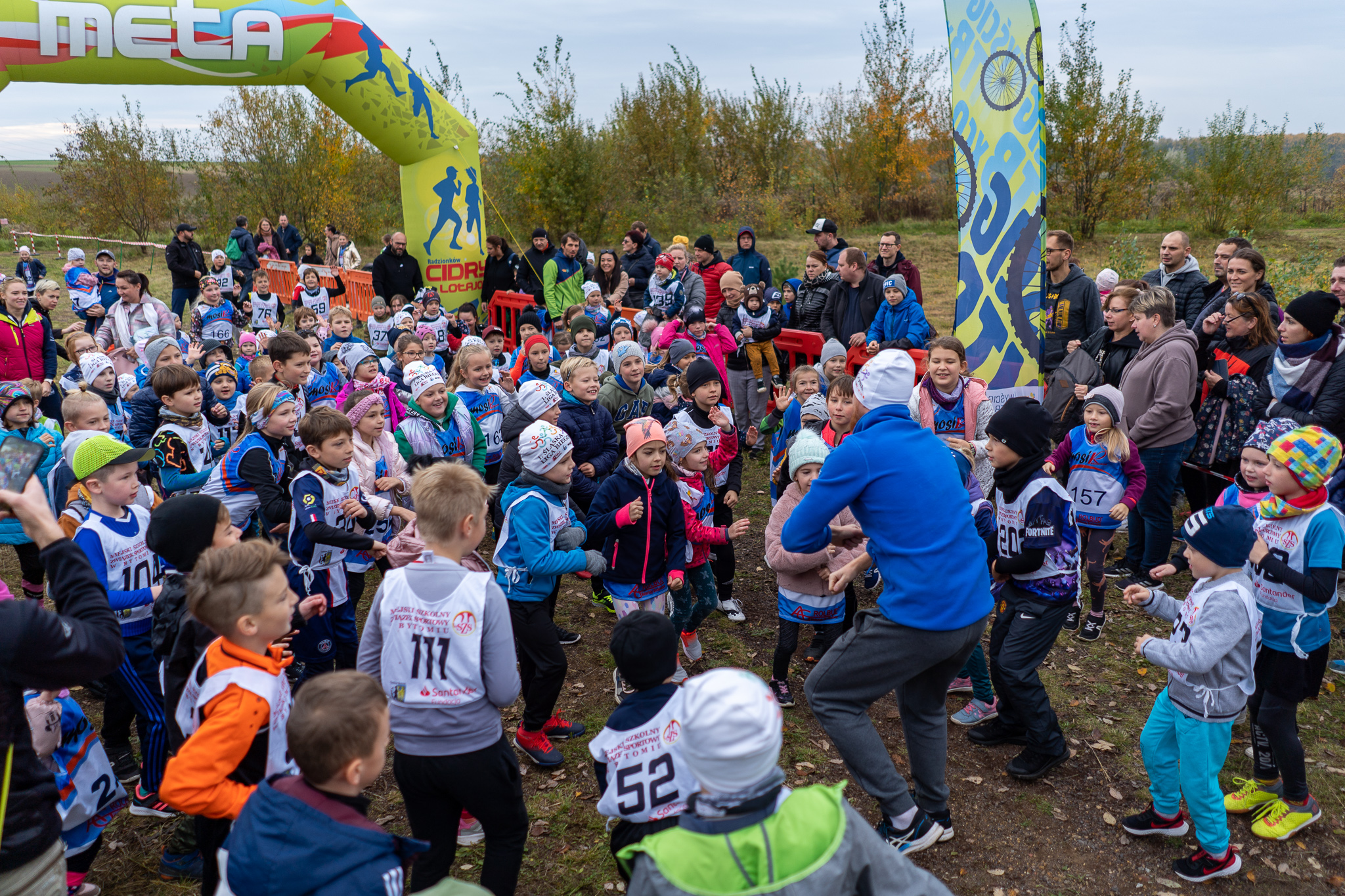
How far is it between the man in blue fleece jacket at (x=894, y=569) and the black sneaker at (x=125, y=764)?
3.68m

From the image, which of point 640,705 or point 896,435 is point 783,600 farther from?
point 640,705

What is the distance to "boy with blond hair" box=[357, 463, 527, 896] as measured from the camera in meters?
2.92

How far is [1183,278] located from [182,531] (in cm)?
834

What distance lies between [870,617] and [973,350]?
4799 millimetres

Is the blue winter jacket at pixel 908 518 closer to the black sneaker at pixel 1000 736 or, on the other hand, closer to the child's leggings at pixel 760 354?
the black sneaker at pixel 1000 736

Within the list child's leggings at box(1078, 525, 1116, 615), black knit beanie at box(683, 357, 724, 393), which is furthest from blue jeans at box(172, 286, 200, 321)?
child's leggings at box(1078, 525, 1116, 615)

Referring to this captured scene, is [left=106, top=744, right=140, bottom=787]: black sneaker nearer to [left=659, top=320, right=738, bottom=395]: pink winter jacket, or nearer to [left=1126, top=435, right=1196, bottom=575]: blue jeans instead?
[left=659, top=320, right=738, bottom=395]: pink winter jacket

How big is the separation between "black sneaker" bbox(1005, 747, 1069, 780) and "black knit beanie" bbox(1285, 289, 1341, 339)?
350 centimetres

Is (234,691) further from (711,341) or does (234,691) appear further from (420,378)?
(711,341)

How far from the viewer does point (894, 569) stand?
3.54 meters

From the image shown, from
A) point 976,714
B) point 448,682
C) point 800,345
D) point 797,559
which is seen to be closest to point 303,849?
point 448,682

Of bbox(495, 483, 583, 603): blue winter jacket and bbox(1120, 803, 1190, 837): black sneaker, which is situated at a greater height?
bbox(495, 483, 583, 603): blue winter jacket

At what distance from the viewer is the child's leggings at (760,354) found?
10.1 m

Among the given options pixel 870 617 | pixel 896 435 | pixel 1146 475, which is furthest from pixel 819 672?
pixel 1146 475
